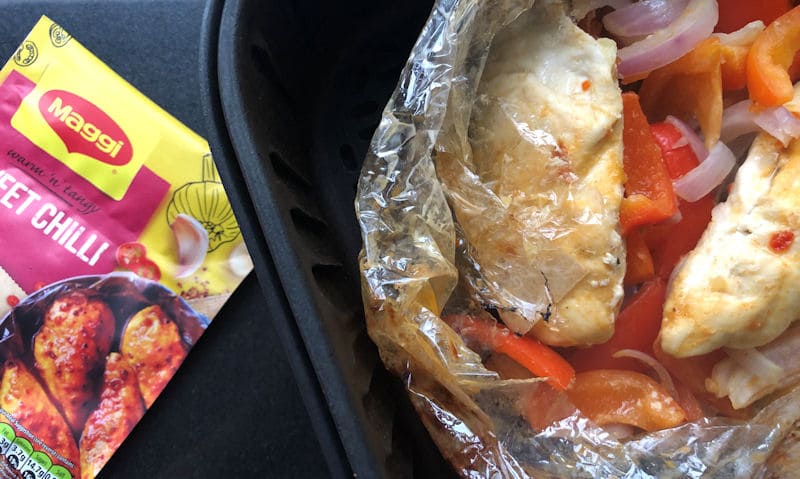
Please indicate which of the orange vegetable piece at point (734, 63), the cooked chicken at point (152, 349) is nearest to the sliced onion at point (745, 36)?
the orange vegetable piece at point (734, 63)

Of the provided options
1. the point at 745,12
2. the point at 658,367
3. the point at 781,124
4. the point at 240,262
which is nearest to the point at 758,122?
the point at 781,124

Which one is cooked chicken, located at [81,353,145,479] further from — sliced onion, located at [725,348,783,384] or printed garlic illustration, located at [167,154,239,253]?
sliced onion, located at [725,348,783,384]

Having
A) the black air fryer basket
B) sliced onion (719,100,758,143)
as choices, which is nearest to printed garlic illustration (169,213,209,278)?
the black air fryer basket

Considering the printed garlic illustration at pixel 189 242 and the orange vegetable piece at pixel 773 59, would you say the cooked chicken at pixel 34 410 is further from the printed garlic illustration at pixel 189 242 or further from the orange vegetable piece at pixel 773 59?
the orange vegetable piece at pixel 773 59

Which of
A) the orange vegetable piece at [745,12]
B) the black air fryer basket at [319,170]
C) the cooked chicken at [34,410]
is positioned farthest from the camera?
the cooked chicken at [34,410]

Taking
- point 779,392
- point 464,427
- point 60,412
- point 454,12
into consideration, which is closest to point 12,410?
A: point 60,412

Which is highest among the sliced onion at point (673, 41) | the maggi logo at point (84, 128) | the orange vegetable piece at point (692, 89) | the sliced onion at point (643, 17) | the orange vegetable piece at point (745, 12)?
the maggi logo at point (84, 128)

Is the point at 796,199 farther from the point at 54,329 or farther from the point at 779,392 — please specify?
the point at 54,329
